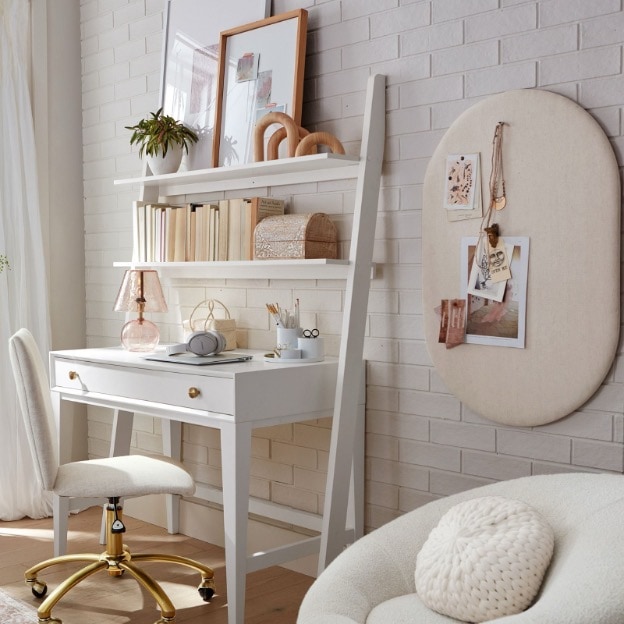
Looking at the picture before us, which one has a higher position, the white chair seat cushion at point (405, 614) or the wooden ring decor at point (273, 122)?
the wooden ring decor at point (273, 122)

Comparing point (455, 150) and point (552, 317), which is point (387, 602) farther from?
point (455, 150)

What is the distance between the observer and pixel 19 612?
2.90 m

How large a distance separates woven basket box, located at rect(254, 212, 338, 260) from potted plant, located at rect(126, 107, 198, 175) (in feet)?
2.00

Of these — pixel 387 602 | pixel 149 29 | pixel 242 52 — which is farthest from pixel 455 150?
pixel 149 29

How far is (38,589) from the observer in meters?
3.04

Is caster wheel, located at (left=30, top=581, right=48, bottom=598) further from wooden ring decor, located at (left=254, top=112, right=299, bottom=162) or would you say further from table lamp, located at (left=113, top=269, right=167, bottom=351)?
wooden ring decor, located at (left=254, top=112, right=299, bottom=162)

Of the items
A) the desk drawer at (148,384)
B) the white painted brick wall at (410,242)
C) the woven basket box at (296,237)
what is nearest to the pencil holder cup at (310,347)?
the white painted brick wall at (410,242)

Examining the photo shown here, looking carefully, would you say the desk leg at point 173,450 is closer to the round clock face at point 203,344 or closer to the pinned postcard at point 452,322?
the round clock face at point 203,344

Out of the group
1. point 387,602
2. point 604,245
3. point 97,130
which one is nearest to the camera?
point 387,602

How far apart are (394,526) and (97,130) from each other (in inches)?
108

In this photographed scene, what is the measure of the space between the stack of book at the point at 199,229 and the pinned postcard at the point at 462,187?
0.74 m

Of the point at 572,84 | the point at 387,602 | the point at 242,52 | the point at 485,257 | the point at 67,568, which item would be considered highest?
the point at 242,52

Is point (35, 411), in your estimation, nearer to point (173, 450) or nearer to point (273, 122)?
point (173, 450)

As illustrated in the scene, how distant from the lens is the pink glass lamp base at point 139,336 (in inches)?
136
